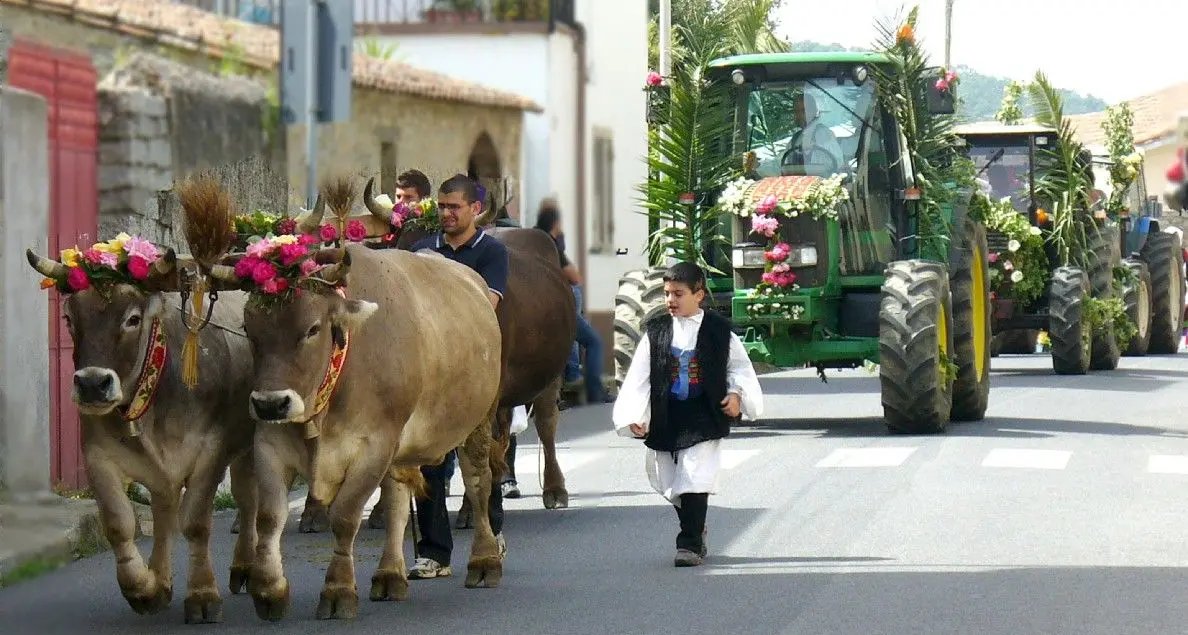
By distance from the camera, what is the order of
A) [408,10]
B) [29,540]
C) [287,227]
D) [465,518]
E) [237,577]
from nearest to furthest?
[29,540]
[287,227]
[237,577]
[465,518]
[408,10]

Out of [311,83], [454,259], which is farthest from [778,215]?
[311,83]

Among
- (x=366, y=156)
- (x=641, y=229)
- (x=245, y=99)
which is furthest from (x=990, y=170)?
(x=245, y=99)

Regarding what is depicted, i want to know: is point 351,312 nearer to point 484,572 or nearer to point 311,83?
point 311,83

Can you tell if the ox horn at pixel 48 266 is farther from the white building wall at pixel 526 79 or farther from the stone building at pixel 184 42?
the white building wall at pixel 526 79

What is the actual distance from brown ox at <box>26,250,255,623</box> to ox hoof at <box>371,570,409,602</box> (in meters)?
0.86

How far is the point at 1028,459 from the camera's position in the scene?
16641mm

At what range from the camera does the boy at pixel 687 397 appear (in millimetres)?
11688

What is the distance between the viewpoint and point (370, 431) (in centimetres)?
971

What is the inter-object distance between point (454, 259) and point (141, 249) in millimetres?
2524

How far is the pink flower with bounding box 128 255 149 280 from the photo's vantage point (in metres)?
9.34

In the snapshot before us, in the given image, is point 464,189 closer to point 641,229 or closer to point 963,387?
point 963,387

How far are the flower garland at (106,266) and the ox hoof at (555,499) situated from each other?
Result: 5355mm

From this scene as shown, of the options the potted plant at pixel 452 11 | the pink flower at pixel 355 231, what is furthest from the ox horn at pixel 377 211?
the potted plant at pixel 452 11

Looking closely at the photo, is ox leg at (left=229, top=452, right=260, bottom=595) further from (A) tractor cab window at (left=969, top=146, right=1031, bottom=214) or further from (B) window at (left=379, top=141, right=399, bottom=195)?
(A) tractor cab window at (left=969, top=146, right=1031, bottom=214)
